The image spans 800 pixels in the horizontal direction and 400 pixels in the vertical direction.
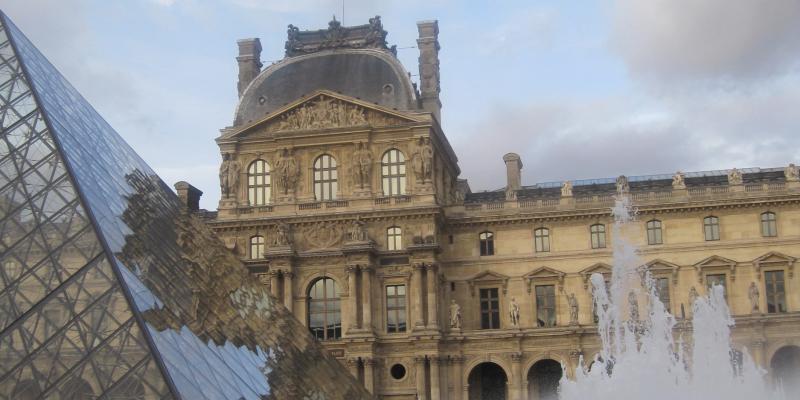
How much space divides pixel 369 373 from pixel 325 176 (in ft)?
27.5

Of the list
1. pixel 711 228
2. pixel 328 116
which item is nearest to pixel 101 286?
pixel 328 116

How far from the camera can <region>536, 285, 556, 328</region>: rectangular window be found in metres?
45.1

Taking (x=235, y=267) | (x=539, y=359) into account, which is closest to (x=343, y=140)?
(x=539, y=359)

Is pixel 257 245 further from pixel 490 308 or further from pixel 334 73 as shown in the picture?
pixel 490 308

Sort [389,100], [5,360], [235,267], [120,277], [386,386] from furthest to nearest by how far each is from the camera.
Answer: [389,100] < [386,386] < [235,267] < [120,277] < [5,360]

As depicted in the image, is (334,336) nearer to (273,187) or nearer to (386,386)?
(386,386)

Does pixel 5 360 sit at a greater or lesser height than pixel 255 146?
lesser

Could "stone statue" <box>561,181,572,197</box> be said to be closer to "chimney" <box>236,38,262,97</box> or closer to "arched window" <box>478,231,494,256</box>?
"arched window" <box>478,231,494,256</box>

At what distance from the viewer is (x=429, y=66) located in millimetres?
48562

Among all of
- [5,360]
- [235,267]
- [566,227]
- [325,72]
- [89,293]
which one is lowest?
[5,360]

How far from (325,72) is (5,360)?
33.9 m

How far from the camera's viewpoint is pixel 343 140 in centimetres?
4547

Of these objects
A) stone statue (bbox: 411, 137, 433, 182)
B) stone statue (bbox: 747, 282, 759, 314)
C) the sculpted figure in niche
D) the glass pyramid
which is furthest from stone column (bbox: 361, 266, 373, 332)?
the glass pyramid

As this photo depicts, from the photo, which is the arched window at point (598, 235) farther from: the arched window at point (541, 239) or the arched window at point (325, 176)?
the arched window at point (325, 176)
